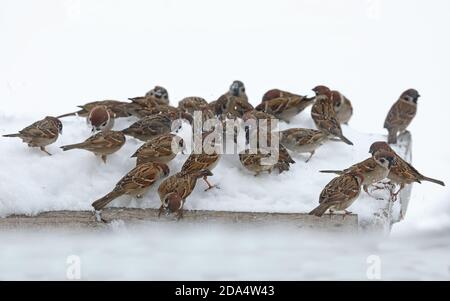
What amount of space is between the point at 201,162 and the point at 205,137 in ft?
1.25

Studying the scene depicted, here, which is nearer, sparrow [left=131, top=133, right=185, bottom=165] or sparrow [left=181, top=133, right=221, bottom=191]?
sparrow [left=181, top=133, right=221, bottom=191]

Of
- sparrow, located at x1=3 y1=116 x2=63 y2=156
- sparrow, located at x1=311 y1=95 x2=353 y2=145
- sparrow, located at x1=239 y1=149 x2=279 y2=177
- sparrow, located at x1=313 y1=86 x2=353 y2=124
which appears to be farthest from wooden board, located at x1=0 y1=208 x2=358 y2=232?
sparrow, located at x1=313 y1=86 x2=353 y2=124

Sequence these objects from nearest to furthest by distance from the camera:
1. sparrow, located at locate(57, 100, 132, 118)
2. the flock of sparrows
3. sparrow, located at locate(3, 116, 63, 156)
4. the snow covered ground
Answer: the snow covered ground, the flock of sparrows, sparrow, located at locate(3, 116, 63, 156), sparrow, located at locate(57, 100, 132, 118)

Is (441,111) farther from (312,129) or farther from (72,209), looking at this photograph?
(72,209)

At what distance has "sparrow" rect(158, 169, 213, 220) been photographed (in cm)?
526

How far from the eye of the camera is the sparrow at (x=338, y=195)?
17.2 ft

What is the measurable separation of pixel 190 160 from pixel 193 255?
3.16 ft

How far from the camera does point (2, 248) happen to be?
16.6ft

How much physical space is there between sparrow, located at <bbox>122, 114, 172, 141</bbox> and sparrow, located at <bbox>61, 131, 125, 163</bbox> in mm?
218

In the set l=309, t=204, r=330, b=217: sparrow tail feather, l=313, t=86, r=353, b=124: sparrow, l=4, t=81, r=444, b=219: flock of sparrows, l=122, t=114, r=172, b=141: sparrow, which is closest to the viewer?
l=309, t=204, r=330, b=217: sparrow tail feather

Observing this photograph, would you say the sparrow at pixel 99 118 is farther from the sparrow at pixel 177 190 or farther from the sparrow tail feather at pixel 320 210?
the sparrow tail feather at pixel 320 210

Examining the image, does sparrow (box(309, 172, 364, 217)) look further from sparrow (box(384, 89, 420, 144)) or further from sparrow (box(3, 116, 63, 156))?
sparrow (box(3, 116, 63, 156))

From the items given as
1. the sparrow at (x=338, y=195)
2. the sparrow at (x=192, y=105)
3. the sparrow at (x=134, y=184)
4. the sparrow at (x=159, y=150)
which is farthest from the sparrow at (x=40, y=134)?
the sparrow at (x=338, y=195)
